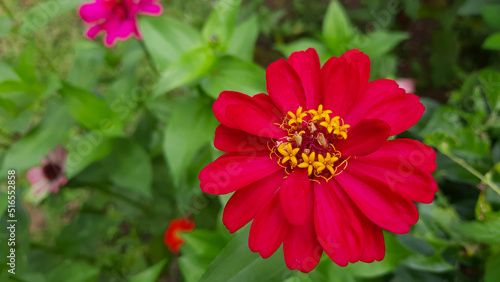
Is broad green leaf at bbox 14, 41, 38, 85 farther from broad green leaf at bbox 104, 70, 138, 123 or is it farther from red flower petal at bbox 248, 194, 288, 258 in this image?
red flower petal at bbox 248, 194, 288, 258

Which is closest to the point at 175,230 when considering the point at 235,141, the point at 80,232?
the point at 80,232

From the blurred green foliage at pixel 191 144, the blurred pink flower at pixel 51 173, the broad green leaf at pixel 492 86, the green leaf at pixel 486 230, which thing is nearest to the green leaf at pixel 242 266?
the blurred green foliage at pixel 191 144

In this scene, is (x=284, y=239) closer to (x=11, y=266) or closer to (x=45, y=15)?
(x=11, y=266)

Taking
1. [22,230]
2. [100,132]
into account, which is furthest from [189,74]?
[22,230]

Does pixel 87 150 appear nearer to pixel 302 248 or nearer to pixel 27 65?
pixel 27 65

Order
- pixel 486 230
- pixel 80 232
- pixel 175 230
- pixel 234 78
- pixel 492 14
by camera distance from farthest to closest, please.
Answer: pixel 175 230 < pixel 80 232 < pixel 492 14 < pixel 234 78 < pixel 486 230

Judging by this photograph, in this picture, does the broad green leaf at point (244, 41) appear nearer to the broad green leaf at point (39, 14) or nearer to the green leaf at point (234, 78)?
→ the green leaf at point (234, 78)
